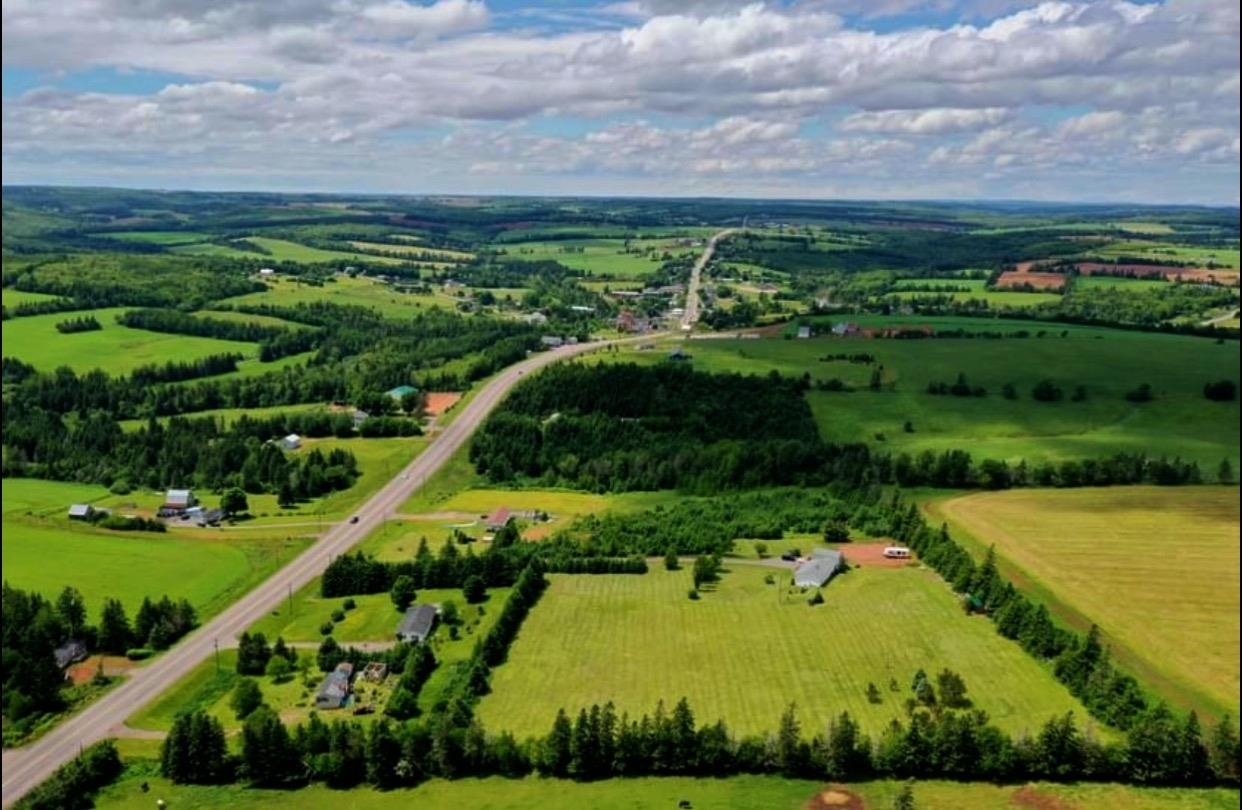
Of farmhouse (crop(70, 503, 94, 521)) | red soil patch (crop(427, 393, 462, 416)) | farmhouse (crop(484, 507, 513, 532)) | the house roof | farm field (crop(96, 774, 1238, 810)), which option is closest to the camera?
farm field (crop(96, 774, 1238, 810))

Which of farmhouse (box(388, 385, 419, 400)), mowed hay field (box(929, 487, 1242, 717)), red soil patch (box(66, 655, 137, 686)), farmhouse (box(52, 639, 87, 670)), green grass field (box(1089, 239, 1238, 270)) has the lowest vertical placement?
red soil patch (box(66, 655, 137, 686))

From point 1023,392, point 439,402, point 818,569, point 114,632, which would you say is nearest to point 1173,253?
point 1023,392

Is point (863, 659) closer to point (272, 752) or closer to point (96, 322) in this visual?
point (272, 752)

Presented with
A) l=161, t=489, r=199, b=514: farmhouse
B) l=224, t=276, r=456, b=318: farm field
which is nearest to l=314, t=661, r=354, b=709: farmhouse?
l=161, t=489, r=199, b=514: farmhouse

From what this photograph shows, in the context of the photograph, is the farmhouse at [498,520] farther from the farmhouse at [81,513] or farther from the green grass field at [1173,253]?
the green grass field at [1173,253]

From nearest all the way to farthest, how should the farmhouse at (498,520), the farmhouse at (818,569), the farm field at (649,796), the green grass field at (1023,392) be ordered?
the farm field at (649,796)
the farmhouse at (818,569)
the farmhouse at (498,520)
the green grass field at (1023,392)

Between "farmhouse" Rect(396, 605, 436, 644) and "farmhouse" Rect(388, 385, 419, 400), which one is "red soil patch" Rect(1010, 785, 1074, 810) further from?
"farmhouse" Rect(388, 385, 419, 400)

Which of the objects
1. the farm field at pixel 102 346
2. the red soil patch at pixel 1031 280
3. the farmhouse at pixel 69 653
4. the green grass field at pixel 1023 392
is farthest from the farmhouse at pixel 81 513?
the red soil patch at pixel 1031 280
